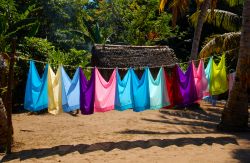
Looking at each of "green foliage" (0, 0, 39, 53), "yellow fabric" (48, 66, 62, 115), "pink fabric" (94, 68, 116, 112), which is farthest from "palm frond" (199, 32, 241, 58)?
"yellow fabric" (48, 66, 62, 115)

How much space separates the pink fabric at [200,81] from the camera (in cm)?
841

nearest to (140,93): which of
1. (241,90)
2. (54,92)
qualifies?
(54,92)

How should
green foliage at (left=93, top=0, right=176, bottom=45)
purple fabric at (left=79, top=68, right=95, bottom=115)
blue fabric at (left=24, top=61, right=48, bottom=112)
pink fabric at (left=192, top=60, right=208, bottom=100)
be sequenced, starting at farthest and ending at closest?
green foliage at (left=93, top=0, right=176, bottom=45)
pink fabric at (left=192, top=60, right=208, bottom=100)
purple fabric at (left=79, top=68, right=95, bottom=115)
blue fabric at (left=24, top=61, right=48, bottom=112)

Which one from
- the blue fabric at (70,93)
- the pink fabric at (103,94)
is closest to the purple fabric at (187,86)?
the pink fabric at (103,94)

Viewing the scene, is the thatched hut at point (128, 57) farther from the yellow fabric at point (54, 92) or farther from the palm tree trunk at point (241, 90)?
the yellow fabric at point (54, 92)

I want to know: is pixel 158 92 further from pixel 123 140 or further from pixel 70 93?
pixel 70 93

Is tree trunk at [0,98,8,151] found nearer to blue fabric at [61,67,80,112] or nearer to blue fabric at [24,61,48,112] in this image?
blue fabric at [24,61,48,112]

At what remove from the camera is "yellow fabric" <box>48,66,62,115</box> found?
6773mm

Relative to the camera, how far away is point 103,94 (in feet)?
24.3

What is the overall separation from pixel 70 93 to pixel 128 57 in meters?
8.73

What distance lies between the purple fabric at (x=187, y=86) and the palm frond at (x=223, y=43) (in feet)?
19.3

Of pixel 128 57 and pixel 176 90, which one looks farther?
pixel 128 57

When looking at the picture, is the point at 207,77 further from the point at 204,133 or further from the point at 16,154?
the point at 16,154

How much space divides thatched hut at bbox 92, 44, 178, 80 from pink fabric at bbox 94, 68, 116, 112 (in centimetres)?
700
